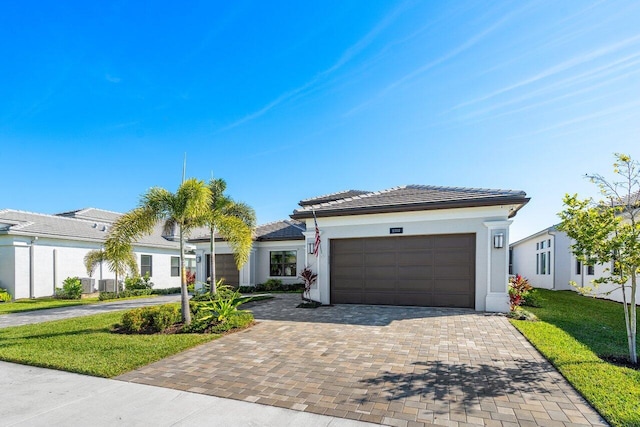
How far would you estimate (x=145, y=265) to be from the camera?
22094 millimetres

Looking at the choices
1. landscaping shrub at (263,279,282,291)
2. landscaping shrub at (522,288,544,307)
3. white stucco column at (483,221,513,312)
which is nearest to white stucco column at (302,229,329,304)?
white stucco column at (483,221,513,312)

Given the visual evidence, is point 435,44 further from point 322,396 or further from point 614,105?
point 322,396

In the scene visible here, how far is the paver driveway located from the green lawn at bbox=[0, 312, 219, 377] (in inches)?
17.0

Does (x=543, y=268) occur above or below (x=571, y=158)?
below

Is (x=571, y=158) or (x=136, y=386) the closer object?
(x=136, y=386)

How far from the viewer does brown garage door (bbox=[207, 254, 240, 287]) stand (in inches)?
744

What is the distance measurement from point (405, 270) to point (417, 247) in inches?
34.6

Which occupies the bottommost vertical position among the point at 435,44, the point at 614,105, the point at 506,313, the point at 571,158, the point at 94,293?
the point at 94,293

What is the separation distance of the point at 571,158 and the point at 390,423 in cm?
974

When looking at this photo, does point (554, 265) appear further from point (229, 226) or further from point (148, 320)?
point (148, 320)

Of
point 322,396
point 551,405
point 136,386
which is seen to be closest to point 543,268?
point 551,405

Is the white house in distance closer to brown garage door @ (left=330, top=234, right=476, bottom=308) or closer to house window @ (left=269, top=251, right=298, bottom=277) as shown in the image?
brown garage door @ (left=330, top=234, right=476, bottom=308)

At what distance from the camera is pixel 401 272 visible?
11.0m

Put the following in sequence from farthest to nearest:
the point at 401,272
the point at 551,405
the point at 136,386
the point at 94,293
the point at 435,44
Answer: the point at 94,293, the point at 401,272, the point at 435,44, the point at 136,386, the point at 551,405
